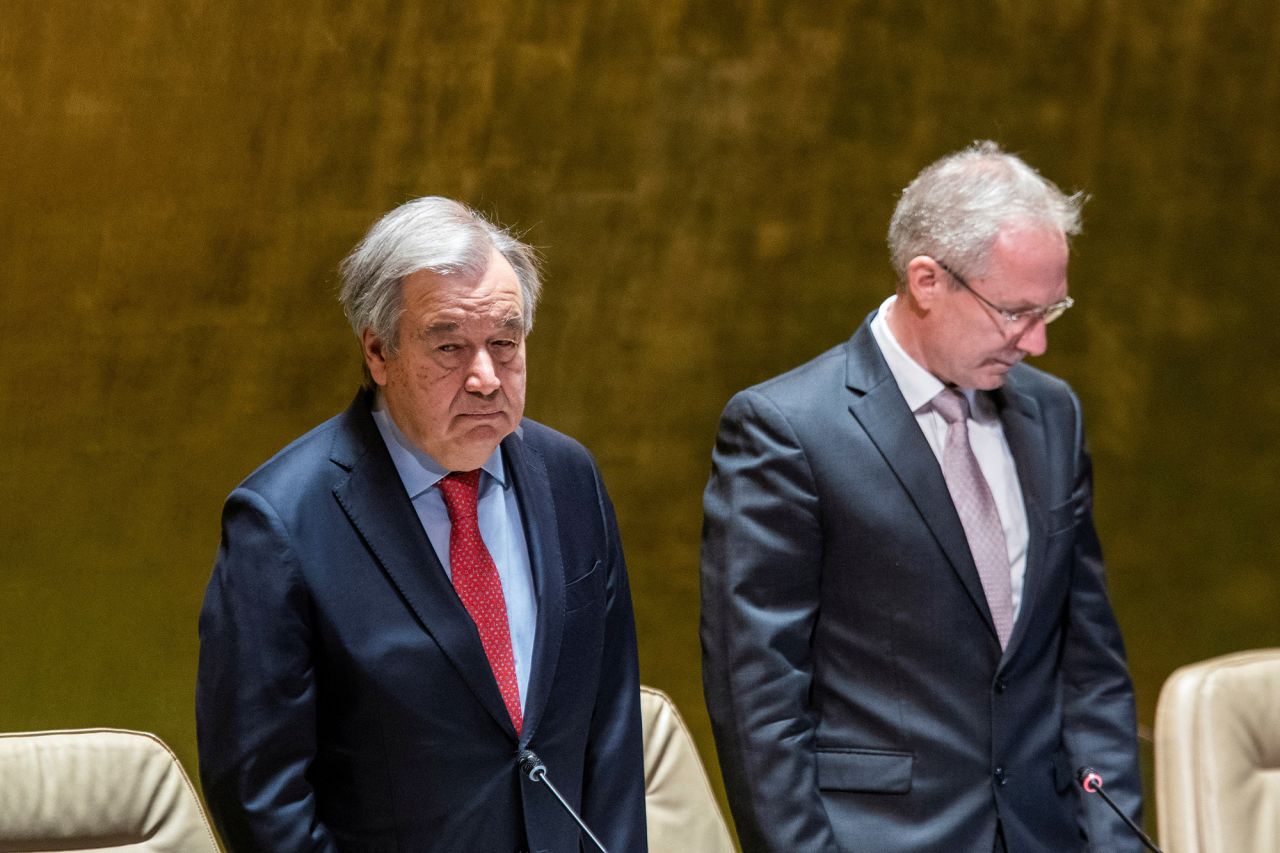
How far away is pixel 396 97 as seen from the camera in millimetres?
2889

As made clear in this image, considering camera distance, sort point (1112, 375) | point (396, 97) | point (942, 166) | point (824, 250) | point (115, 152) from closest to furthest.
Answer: point (942, 166) < point (115, 152) < point (396, 97) < point (824, 250) < point (1112, 375)

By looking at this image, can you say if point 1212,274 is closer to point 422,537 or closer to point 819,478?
point 819,478

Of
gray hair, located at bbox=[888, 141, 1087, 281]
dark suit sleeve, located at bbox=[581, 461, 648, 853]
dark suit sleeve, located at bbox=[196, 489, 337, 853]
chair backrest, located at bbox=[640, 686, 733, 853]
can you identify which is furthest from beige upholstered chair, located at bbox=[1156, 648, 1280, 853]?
dark suit sleeve, located at bbox=[196, 489, 337, 853]

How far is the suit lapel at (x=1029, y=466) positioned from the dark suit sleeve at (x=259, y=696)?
3.18 ft

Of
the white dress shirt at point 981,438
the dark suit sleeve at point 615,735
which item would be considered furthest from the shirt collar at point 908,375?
the dark suit sleeve at point 615,735

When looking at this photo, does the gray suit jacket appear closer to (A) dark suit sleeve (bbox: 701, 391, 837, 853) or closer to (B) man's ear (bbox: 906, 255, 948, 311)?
(A) dark suit sleeve (bbox: 701, 391, 837, 853)

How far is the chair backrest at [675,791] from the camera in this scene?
2719 millimetres

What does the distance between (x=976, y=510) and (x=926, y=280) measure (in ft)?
1.07

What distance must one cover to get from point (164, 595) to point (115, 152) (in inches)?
29.2

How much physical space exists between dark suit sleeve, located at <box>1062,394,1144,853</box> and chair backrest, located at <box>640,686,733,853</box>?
65 centimetres

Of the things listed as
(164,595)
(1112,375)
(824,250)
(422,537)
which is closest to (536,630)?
(422,537)

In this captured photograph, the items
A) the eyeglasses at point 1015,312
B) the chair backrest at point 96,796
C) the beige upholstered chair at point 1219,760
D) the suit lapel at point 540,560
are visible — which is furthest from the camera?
the beige upholstered chair at point 1219,760

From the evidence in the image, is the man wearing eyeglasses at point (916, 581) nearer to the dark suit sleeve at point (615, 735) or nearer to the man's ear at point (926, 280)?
the man's ear at point (926, 280)

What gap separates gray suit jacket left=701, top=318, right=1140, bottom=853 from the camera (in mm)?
2189
